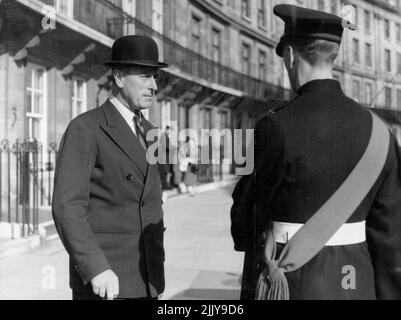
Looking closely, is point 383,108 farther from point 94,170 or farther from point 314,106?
point 94,170

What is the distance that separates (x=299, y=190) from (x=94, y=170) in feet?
2.78

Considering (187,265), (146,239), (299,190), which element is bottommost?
(187,265)

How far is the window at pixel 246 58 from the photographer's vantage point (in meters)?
2.95

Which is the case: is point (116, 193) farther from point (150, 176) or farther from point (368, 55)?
point (368, 55)

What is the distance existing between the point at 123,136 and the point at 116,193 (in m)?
0.24

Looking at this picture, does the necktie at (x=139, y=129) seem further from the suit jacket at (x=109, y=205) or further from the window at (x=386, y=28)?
the window at (x=386, y=28)

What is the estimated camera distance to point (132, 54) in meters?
2.08

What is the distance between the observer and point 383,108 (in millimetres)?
2293

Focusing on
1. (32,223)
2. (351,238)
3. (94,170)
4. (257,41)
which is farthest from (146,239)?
(32,223)

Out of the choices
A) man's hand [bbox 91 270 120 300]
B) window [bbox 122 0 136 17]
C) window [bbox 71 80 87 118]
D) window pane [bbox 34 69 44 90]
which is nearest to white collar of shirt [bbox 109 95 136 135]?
man's hand [bbox 91 270 120 300]

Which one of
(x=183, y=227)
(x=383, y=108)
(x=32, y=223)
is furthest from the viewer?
(x=183, y=227)

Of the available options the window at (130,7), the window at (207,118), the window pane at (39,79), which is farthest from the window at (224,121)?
the window pane at (39,79)

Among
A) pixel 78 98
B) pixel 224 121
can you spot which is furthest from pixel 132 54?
pixel 78 98
